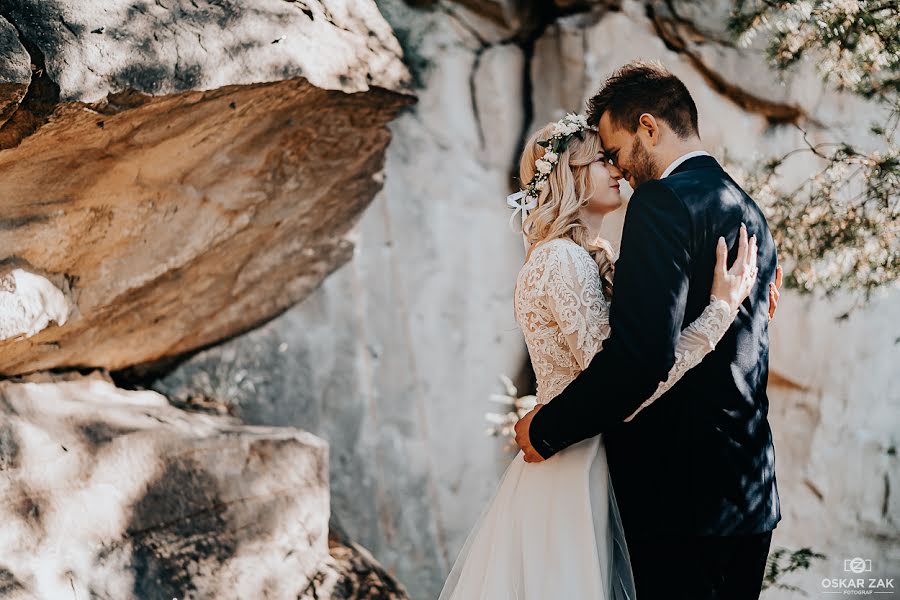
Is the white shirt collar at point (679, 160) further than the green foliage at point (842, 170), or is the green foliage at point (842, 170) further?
the green foliage at point (842, 170)

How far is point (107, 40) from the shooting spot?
2498mm

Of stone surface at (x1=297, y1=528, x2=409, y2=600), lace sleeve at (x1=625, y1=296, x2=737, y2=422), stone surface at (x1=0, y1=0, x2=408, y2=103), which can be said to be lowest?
stone surface at (x1=297, y1=528, x2=409, y2=600)

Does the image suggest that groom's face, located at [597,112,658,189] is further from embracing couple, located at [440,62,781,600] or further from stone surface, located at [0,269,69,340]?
stone surface, located at [0,269,69,340]

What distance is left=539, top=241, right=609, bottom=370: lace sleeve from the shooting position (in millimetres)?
2396

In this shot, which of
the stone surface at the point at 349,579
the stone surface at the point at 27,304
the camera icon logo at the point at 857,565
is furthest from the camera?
the camera icon logo at the point at 857,565

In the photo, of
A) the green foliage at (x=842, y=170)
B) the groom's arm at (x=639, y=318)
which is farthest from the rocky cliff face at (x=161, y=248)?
the green foliage at (x=842, y=170)

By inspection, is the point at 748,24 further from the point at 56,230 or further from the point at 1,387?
the point at 1,387

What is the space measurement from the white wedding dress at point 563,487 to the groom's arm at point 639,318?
6 cm

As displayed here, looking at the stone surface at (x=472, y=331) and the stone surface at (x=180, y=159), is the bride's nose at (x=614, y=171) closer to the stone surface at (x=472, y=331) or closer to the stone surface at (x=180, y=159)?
the stone surface at (x=180, y=159)

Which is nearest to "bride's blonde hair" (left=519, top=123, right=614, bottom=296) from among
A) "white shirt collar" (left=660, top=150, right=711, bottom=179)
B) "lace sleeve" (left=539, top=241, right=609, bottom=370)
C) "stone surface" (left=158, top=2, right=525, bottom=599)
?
"lace sleeve" (left=539, top=241, right=609, bottom=370)

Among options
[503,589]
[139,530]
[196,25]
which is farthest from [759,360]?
[139,530]

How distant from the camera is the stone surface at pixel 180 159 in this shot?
Answer: 253cm

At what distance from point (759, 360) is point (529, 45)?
486 cm

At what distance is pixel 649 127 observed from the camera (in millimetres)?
2619
